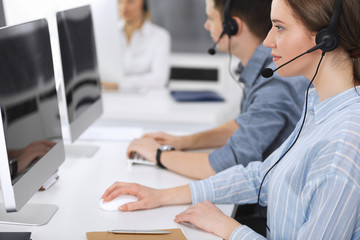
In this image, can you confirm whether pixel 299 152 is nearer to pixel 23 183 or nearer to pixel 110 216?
pixel 110 216

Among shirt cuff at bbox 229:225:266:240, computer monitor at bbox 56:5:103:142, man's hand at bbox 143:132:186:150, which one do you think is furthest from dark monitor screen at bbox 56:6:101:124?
shirt cuff at bbox 229:225:266:240

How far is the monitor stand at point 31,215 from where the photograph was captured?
1121 mm

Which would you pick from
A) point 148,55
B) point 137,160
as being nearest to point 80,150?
point 137,160

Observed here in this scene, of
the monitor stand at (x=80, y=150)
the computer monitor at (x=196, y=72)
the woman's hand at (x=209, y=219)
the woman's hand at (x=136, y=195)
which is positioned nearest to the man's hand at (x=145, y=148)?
the monitor stand at (x=80, y=150)

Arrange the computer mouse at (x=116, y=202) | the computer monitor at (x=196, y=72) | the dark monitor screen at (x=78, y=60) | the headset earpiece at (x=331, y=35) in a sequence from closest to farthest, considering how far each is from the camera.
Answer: the headset earpiece at (x=331, y=35) → the computer mouse at (x=116, y=202) → the dark monitor screen at (x=78, y=60) → the computer monitor at (x=196, y=72)

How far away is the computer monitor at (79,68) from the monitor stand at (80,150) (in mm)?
111

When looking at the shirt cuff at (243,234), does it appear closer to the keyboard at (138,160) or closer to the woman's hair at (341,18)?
the woman's hair at (341,18)

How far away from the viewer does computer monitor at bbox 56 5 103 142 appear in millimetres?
1419

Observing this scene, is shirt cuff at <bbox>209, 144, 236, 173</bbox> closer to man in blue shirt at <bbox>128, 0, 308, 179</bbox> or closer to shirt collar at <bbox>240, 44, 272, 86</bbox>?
man in blue shirt at <bbox>128, 0, 308, 179</bbox>

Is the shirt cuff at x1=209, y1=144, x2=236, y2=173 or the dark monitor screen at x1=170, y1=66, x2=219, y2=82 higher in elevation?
the shirt cuff at x1=209, y1=144, x2=236, y2=173

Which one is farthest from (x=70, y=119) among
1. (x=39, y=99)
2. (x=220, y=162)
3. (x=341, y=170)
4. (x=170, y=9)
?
(x=170, y=9)

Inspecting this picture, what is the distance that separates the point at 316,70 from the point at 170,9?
10.1 feet

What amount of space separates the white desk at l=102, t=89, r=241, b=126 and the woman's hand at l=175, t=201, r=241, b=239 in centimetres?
99

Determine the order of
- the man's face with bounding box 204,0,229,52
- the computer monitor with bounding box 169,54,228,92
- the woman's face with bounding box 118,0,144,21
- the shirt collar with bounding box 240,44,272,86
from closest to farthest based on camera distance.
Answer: the shirt collar with bounding box 240,44,272,86 → the man's face with bounding box 204,0,229,52 → the woman's face with bounding box 118,0,144,21 → the computer monitor with bounding box 169,54,228,92
